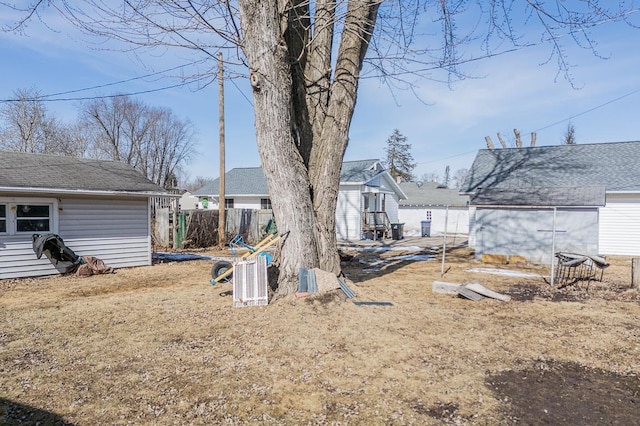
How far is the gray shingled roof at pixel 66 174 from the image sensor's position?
9633 mm

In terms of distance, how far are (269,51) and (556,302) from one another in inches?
250

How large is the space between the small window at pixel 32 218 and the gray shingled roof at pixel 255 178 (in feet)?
39.7

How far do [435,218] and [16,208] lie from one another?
92.8ft

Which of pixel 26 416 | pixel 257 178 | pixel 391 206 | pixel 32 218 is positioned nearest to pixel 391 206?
pixel 391 206

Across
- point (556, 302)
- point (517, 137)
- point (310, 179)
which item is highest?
point (517, 137)

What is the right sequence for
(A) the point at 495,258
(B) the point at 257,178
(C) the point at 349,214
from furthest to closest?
(B) the point at 257,178
(C) the point at 349,214
(A) the point at 495,258

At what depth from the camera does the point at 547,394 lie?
3.41 meters

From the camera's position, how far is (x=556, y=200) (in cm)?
1256

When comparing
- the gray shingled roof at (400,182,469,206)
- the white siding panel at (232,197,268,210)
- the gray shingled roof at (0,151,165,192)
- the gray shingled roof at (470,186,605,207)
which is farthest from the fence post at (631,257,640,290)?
the gray shingled roof at (400,182,469,206)

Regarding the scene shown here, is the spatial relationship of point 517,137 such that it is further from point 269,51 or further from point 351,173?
point 269,51

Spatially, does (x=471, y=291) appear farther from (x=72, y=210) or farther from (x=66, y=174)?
(x=66, y=174)

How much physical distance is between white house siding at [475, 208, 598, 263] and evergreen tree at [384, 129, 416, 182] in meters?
36.9

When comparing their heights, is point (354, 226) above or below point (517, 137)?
below

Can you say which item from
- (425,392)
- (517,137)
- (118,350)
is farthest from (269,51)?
(517,137)
